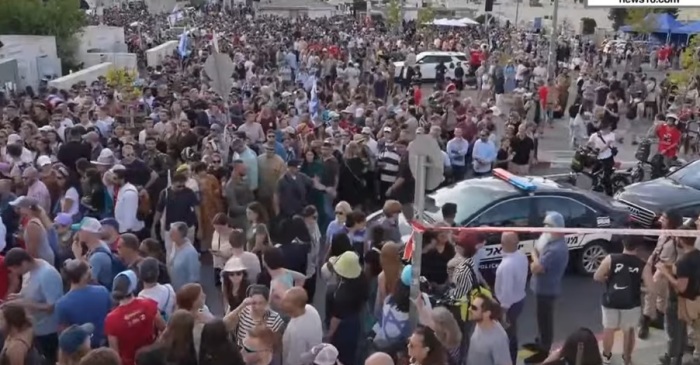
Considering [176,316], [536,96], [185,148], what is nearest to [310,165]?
[185,148]

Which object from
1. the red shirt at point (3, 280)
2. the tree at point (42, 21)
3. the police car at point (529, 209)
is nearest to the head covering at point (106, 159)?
the police car at point (529, 209)

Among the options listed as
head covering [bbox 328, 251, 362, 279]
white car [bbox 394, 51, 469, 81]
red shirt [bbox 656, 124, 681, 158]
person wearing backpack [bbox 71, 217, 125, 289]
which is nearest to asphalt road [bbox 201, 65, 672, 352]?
person wearing backpack [bbox 71, 217, 125, 289]

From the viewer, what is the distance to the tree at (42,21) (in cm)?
3338

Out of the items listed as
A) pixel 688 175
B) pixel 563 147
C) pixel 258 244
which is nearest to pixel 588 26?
pixel 563 147

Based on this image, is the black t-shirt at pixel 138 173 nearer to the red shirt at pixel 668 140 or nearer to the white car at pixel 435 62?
the red shirt at pixel 668 140

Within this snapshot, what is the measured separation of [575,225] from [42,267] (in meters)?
6.46

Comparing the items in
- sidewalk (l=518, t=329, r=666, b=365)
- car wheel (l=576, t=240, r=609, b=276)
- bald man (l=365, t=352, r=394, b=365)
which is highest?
bald man (l=365, t=352, r=394, b=365)

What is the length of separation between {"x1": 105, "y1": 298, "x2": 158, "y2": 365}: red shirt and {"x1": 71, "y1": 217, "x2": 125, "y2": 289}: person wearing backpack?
0.92 meters

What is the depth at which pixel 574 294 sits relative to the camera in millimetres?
10203

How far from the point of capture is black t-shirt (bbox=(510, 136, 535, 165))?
1406 centimetres

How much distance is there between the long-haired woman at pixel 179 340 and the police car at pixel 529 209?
426cm

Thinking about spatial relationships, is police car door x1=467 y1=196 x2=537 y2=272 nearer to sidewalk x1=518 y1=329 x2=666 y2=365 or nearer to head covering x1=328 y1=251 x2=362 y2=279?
sidewalk x1=518 y1=329 x2=666 y2=365

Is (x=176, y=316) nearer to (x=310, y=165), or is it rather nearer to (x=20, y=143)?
(x=310, y=165)

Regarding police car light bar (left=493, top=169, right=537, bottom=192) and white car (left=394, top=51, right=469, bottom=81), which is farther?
white car (left=394, top=51, right=469, bottom=81)
